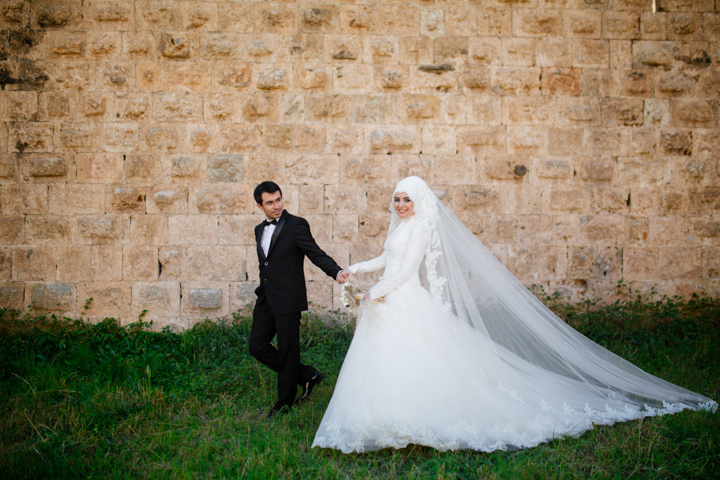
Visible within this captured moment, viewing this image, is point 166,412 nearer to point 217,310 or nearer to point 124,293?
point 217,310

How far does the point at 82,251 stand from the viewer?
217 inches

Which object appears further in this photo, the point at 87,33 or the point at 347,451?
the point at 87,33

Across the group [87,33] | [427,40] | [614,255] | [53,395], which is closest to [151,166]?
[87,33]

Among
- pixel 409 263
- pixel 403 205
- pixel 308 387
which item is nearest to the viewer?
pixel 409 263

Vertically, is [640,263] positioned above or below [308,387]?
above

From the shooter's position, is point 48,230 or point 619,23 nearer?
point 48,230

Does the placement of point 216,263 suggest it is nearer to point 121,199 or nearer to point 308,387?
point 121,199

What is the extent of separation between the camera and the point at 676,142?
19.1ft

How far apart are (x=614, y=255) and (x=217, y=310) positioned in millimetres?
4866

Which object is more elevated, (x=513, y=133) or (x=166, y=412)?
(x=513, y=133)

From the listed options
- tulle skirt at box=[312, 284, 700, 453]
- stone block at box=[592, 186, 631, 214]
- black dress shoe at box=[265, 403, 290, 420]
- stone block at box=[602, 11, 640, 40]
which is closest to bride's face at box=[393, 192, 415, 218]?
tulle skirt at box=[312, 284, 700, 453]

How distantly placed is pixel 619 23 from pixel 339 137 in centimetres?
369

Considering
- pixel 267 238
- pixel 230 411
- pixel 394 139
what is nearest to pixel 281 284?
pixel 267 238

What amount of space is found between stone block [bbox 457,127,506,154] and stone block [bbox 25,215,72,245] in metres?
4.74
